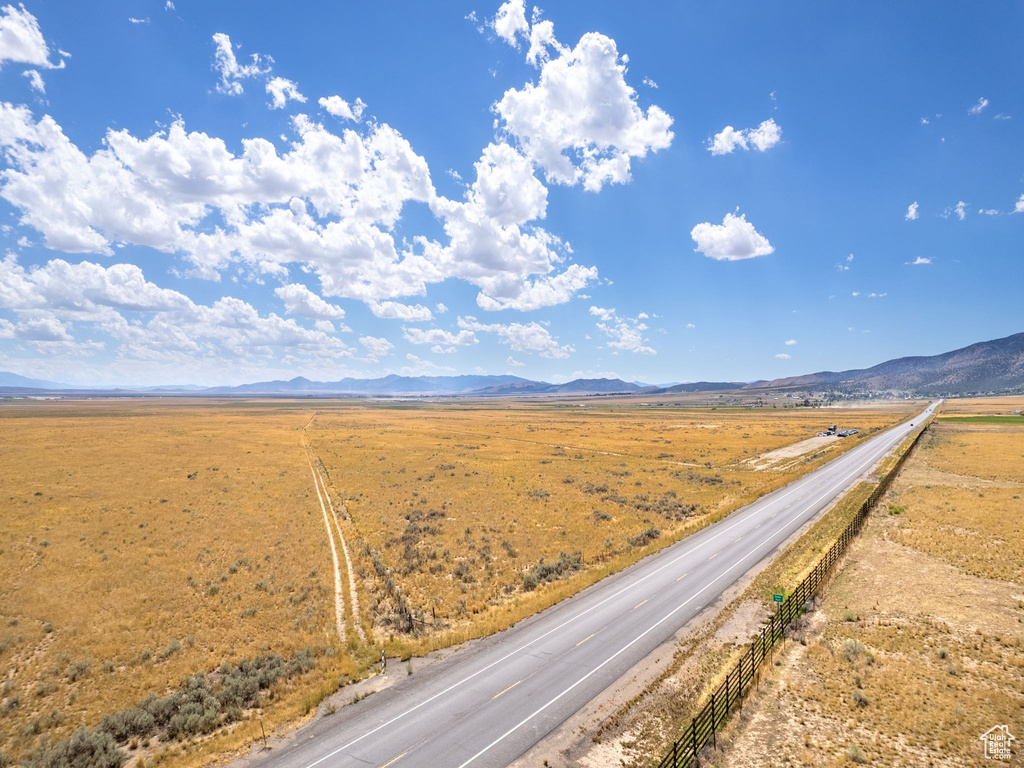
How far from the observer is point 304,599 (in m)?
25.8

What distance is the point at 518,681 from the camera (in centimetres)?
1767

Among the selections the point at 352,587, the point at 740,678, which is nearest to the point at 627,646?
the point at 740,678

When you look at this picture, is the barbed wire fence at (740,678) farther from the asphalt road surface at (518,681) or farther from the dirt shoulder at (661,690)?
the asphalt road surface at (518,681)

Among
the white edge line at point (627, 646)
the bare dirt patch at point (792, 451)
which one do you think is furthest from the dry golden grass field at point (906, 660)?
the bare dirt patch at point (792, 451)

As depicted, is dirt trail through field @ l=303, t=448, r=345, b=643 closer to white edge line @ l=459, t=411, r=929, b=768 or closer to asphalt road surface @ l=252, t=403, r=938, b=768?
asphalt road surface @ l=252, t=403, r=938, b=768

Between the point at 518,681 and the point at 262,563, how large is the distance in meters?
21.6

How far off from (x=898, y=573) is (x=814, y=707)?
1618 cm

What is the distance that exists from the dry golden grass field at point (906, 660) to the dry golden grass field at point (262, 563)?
11766mm

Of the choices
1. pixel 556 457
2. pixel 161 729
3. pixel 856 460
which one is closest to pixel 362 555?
pixel 161 729

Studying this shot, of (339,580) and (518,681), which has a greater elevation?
(518,681)

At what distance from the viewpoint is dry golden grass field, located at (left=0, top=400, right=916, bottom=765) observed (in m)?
17.5
